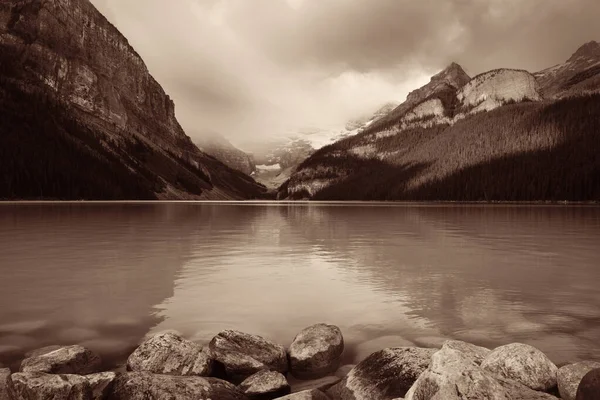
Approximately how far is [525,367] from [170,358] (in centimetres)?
770

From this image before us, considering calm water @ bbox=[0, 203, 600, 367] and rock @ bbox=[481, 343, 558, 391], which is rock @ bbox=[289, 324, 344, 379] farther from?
rock @ bbox=[481, 343, 558, 391]

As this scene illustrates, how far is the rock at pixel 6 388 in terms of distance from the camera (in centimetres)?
704

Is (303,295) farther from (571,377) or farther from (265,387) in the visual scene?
(571,377)

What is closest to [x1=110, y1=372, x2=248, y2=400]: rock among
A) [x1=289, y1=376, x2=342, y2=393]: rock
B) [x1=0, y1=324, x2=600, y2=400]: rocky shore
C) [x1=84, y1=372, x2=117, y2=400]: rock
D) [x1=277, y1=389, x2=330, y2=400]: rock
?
[x1=0, y1=324, x2=600, y2=400]: rocky shore

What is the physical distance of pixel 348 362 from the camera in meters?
10.8

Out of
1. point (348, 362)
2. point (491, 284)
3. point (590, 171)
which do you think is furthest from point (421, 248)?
point (590, 171)

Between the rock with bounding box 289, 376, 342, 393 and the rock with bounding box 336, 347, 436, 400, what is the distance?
0.95ft

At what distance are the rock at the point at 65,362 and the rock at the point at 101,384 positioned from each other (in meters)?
1.55

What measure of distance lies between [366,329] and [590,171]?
179 m

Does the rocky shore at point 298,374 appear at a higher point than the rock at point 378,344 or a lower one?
higher

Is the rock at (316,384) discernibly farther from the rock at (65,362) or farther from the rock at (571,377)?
the rock at (65,362)

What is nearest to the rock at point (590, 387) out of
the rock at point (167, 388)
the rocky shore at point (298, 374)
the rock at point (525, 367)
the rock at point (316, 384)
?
the rocky shore at point (298, 374)

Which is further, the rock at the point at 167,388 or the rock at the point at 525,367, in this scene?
the rock at the point at 525,367

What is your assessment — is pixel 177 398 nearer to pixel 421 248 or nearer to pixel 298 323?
pixel 298 323
